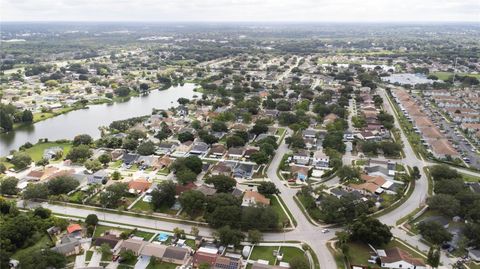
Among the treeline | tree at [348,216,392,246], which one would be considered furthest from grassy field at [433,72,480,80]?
the treeline

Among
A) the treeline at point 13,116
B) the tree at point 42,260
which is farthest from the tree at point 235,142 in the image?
the treeline at point 13,116

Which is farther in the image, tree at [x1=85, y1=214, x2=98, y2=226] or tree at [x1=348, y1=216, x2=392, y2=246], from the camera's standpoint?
tree at [x1=85, y1=214, x2=98, y2=226]

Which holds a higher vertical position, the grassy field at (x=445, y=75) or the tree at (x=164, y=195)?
the grassy field at (x=445, y=75)

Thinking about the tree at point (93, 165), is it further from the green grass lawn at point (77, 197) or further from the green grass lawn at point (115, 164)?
the green grass lawn at point (77, 197)

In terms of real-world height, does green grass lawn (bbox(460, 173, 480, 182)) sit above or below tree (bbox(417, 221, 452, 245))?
below

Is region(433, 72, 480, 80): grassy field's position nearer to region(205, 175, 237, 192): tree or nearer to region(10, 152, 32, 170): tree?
region(205, 175, 237, 192): tree

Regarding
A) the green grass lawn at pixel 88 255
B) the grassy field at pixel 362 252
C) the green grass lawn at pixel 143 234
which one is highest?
the green grass lawn at pixel 88 255

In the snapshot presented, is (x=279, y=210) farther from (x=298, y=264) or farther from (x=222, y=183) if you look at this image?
(x=298, y=264)

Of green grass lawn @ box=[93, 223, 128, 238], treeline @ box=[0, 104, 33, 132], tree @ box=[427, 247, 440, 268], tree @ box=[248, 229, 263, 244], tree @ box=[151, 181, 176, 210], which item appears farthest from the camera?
treeline @ box=[0, 104, 33, 132]

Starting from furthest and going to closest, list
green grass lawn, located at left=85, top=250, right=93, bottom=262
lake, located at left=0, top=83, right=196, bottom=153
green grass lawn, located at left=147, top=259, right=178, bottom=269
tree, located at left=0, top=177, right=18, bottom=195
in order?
lake, located at left=0, top=83, right=196, bottom=153 → tree, located at left=0, top=177, right=18, bottom=195 → green grass lawn, located at left=85, top=250, right=93, bottom=262 → green grass lawn, located at left=147, top=259, right=178, bottom=269
